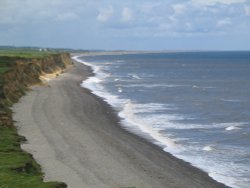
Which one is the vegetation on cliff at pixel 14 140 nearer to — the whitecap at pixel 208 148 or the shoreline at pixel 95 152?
the shoreline at pixel 95 152

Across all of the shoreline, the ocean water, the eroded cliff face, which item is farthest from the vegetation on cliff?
the ocean water

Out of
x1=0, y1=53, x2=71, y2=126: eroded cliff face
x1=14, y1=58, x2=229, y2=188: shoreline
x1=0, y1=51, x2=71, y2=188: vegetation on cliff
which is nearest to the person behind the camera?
x1=0, y1=51, x2=71, y2=188: vegetation on cliff

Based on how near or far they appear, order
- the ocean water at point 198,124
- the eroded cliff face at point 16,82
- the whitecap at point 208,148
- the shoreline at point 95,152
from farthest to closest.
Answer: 1. the eroded cliff face at point 16,82
2. the whitecap at point 208,148
3. the ocean water at point 198,124
4. the shoreline at point 95,152

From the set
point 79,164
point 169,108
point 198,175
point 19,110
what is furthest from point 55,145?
point 169,108

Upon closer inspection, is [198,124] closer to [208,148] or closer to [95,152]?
[208,148]

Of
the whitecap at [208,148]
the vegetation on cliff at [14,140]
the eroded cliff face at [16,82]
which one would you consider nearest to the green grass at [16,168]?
the vegetation on cliff at [14,140]

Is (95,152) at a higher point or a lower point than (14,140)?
lower

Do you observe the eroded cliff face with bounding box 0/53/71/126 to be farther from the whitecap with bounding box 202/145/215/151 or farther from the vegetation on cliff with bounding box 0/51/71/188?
the whitecap with bounding box 202/145/215/151

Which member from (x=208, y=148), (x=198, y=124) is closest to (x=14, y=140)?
(x=208, y=148)
